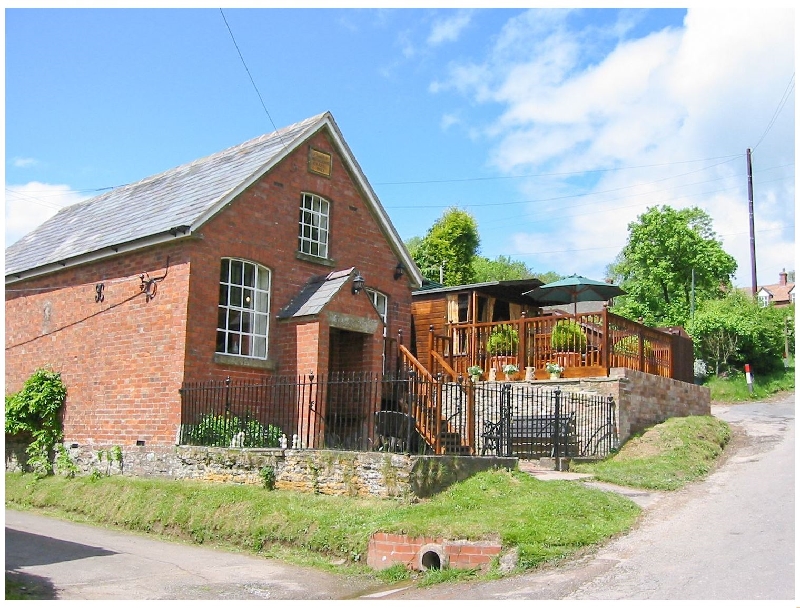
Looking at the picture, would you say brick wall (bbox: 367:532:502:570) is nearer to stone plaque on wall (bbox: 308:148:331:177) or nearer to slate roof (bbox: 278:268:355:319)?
slate roof (bbox: 278:268:355:319)

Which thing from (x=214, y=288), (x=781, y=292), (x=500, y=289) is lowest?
(x=214, y=288)

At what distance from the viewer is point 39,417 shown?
673 inches

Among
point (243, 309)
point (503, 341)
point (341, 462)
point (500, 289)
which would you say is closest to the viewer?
point (341, 462)

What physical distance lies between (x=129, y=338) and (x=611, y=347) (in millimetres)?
10418

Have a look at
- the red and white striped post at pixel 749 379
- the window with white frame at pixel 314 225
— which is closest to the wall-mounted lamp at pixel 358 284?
the window with white frame at pixel 314 225

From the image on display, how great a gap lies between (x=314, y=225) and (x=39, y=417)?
7.13m

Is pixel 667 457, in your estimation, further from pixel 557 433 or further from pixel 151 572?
pixel 151 572

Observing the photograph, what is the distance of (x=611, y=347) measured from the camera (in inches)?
720

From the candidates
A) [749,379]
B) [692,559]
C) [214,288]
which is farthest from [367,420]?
[749,379]

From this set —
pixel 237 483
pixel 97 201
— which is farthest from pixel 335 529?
pixel 97 201

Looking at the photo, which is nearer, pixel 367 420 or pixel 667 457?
pixel 367 420

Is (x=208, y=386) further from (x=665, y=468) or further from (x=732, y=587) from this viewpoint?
(x=732, y=587)

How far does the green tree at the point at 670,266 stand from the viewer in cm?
4434

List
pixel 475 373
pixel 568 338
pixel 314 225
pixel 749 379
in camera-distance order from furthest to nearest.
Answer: pixel 749 379 < pixel 475 373 < pixel 568 338 < pixel 314 225
